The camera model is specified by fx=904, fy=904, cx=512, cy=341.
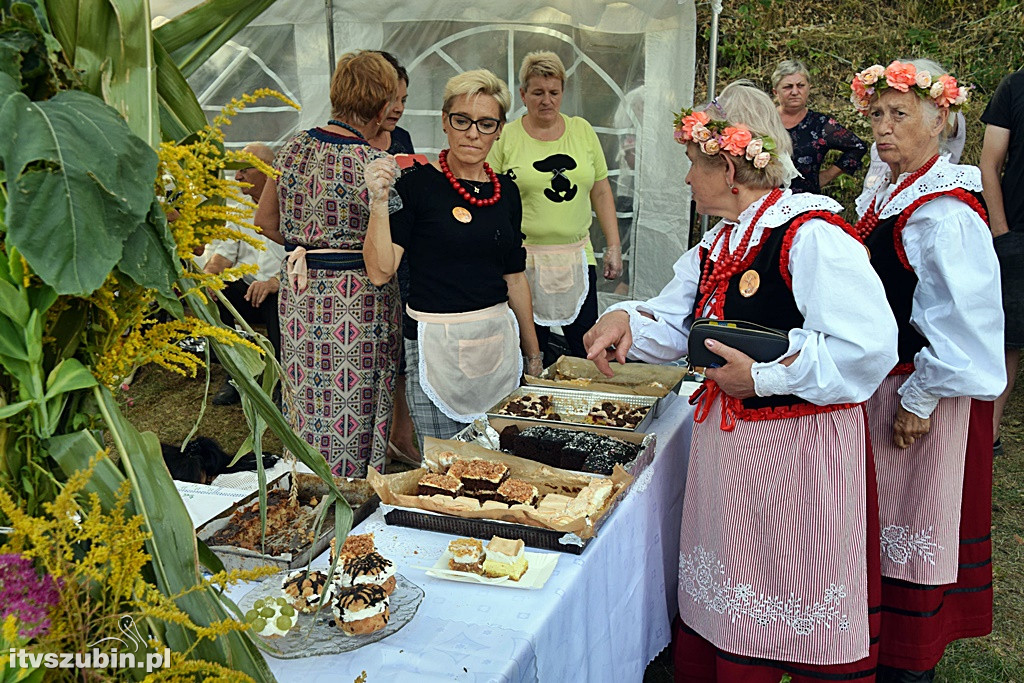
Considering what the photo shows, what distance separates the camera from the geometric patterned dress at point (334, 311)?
3.20 metres

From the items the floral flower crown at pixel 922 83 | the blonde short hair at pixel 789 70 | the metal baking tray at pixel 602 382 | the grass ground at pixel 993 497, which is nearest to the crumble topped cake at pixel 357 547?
the grass ground at pixel 993 497

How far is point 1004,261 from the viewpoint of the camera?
14.5ft

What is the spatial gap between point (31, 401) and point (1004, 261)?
4.61m

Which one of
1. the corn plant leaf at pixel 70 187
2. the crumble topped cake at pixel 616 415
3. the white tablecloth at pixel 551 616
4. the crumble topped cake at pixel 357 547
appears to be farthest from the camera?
the crumble topped cake at pixel 616 415

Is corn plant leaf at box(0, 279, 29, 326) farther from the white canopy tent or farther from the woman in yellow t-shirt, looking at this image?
the white canopy tent

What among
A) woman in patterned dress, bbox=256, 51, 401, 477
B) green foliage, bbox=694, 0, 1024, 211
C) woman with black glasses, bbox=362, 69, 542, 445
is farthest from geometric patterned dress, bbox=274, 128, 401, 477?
green foliage, bbox=694, 0, 1024, 211

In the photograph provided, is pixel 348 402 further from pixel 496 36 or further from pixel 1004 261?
pixel 1004 261

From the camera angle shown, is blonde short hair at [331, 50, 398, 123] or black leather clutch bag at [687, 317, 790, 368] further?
blonde short hair at [331, 50, 398, 123]

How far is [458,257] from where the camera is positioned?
3.04 metres

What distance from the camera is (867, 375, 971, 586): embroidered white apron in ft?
8.26

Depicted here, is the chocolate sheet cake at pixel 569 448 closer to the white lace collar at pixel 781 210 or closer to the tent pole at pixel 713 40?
the white lace collar at pixel 781 210

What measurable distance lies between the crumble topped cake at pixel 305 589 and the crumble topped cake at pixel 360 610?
0.12ft

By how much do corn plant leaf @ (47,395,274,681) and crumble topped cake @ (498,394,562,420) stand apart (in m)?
1.84

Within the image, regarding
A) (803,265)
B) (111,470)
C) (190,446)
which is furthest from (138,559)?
(190,446)
